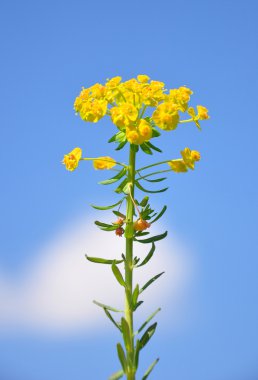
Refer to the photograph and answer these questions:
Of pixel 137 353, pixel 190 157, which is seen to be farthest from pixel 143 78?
pixel 137 353

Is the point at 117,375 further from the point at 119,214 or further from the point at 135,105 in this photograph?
the point at 135,105

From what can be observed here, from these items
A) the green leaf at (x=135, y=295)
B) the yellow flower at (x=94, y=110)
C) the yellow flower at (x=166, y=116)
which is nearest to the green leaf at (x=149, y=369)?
the green leaf at (x=135, y=295)

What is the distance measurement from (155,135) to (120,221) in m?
0.63

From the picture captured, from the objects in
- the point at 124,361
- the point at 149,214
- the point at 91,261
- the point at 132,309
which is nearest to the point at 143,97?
the point at 149,214

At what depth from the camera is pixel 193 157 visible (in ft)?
11.3

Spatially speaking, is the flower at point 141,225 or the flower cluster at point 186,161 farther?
the flower cluster at point 186,161

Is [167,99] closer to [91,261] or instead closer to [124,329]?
[91,261]

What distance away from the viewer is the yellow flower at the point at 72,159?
11.4ft

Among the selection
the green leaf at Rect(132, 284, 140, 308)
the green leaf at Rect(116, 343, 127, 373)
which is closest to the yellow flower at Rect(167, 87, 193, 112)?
the green leaf at Rect(132, 284, 140, 308)

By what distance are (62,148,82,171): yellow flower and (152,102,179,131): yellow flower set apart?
23.0 inches

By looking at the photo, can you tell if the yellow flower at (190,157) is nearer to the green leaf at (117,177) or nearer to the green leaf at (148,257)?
the green leaf at (117,177)

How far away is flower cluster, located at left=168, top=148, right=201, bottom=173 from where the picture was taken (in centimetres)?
345

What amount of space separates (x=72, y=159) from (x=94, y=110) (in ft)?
1.19

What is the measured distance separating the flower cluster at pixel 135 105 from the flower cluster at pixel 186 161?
8.5 inches
